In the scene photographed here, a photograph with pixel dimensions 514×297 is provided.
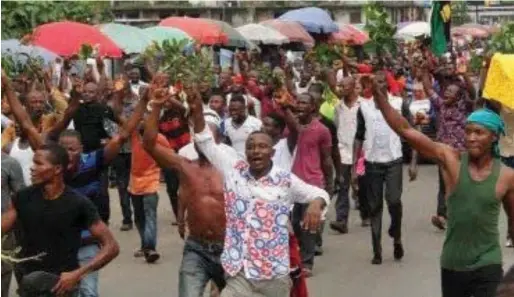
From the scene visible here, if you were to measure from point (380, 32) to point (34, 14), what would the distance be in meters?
16.0

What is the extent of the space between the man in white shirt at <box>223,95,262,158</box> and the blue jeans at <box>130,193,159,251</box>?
3.00 ft

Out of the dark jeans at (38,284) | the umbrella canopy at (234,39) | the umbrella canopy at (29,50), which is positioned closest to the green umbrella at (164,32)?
the umbrella canopy at (234,39)

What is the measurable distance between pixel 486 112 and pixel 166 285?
4652 mm

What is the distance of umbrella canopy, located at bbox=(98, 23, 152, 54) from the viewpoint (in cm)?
2269

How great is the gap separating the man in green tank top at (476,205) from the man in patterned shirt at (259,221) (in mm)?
777

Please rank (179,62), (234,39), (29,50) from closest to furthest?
(179,62), (29,50), (234,39)

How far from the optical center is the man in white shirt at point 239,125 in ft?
36.5

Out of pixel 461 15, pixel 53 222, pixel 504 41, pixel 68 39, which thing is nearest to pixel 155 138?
pixel 53 222

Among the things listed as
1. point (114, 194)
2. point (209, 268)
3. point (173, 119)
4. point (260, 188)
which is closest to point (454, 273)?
point (260, 188)

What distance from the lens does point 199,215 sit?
23.6 ft

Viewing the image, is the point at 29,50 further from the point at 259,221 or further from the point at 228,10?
the point at 228,10

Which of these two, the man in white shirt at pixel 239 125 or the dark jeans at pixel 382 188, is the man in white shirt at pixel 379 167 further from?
the man in white shirt at pixel 239 125

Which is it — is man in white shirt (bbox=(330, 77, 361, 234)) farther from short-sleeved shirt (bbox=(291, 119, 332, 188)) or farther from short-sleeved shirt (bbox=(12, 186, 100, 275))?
short-sleeved shirt (bbox=(12, 186, 100, 275))

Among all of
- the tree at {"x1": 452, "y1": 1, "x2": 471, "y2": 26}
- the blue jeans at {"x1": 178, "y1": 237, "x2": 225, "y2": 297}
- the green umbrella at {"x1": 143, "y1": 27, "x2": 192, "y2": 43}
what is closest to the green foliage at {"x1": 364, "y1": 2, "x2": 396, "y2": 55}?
the blue jeans at {"x1": 178, "y1": 237, "x2": 225, "y2": 297}
